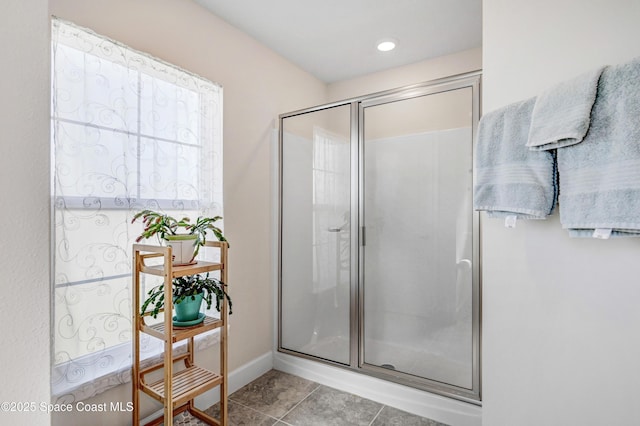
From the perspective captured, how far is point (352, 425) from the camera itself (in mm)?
1711

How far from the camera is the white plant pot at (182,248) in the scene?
141cm

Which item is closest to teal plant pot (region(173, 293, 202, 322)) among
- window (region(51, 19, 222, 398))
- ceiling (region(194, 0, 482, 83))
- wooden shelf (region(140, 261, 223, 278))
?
wooden shelf (region(140, 261, 223, 278))

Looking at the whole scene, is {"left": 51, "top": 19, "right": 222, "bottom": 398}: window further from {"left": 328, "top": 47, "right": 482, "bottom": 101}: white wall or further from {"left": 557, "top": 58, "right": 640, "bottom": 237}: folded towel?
{"left": 557, "top": 58, "right": 640, "bottom": 237}: folded towel

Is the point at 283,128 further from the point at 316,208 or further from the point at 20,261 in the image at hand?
the point at 20,261

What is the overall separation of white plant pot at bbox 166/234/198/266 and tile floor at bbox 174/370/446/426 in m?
0.89

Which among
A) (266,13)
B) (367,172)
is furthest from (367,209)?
(266,13)

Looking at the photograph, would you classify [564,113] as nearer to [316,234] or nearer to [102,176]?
[316,234]

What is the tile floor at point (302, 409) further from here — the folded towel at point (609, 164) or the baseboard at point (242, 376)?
the folded towel at point (609, 164)

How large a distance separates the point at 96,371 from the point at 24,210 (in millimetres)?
1161

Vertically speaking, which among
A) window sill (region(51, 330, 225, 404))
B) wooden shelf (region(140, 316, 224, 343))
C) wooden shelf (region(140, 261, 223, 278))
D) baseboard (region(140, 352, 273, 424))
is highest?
wooden shelf (region(140, 261, 223, 278))

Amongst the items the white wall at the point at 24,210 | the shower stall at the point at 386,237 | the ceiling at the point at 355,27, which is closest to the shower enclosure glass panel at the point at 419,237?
the shower stall at the point at 386,237

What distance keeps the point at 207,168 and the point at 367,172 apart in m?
0.97

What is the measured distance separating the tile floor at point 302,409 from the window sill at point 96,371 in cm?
41

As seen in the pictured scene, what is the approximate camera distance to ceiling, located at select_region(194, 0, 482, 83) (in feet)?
6.15
